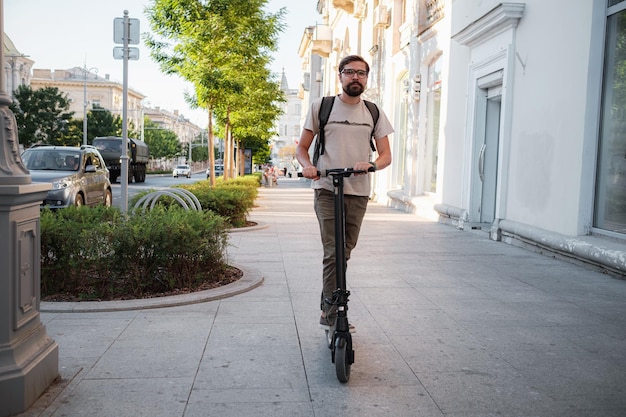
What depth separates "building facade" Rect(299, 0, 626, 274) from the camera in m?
8.61

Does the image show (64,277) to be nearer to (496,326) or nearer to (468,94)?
(496,326)

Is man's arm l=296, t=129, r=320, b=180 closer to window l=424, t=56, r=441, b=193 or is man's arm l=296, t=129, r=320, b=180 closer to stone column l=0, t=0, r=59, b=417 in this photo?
stone column l=0, t=0, r=59, b=417

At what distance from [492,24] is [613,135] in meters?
4.11

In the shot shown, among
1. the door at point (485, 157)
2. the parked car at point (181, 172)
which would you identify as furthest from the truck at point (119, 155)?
the door at point (485, 157)

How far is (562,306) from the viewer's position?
6.19 metres

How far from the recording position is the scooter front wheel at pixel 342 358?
3861 millimetres

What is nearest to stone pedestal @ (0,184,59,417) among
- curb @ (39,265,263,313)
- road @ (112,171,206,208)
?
curb @ (39,265,263,313)

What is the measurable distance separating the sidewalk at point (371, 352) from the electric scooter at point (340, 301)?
0.47 feet

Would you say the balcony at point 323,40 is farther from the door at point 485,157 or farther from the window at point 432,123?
the door at point 485,157

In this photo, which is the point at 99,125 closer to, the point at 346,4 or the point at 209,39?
the point at 346,4

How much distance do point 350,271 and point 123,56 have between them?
23.7 feet

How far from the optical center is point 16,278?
11.4 ft

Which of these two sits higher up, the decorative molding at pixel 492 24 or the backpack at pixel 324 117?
the decorative molding at pixel 492 24

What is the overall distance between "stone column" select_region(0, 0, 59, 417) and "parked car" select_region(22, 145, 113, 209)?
10921 millimetres
